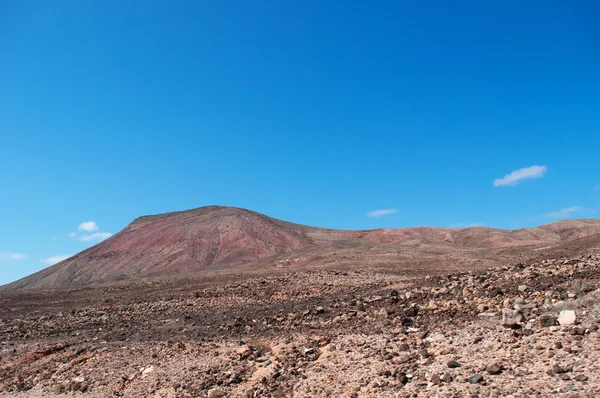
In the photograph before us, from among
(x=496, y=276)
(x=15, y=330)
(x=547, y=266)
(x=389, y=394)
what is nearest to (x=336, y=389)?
(x=389, y=394)

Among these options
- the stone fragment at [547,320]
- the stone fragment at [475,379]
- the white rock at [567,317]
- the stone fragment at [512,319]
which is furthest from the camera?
the stone fragment at [512,319]

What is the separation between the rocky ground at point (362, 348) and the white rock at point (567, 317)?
15 mm

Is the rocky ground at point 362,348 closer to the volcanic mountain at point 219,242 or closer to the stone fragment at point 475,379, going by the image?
the stone fragment at point 475,379

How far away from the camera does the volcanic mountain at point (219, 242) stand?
5428 cm

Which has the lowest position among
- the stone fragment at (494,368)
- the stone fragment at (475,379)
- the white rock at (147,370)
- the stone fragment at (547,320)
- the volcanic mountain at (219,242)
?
the white rock at (147,370)

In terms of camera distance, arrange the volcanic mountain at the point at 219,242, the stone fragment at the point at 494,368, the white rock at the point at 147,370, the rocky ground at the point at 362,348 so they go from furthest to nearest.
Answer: the volcanic mountain at the point at 219,242, the white rock at the point at 147,370, the rocky ground at the point at 362,348, the stone fragment at the point at 494,368

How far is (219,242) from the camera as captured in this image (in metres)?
62.9

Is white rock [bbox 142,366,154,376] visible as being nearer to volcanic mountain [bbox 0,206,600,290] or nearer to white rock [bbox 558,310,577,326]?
white rock [bbox 558,310,577,326]

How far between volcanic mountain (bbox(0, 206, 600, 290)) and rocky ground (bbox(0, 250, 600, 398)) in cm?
2835

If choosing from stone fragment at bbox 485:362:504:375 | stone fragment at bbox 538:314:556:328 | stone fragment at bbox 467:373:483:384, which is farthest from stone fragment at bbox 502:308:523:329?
stone fragment at bbox 467:373:483:384

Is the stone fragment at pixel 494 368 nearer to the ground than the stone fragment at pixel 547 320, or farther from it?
nearer to the ground

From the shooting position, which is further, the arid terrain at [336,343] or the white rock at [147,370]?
the white rock at [147,370]

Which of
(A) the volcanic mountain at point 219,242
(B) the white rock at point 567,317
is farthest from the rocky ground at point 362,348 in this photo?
(A) the volcanic mountain at point 219,242

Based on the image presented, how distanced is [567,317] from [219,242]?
2312 inches
